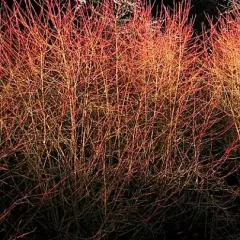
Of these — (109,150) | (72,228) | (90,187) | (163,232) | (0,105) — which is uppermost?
(0,105)

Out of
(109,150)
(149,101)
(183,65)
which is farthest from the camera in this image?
(183,65)

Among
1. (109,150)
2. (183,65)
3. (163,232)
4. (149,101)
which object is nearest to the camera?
(109,150)

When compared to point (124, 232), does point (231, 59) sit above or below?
above

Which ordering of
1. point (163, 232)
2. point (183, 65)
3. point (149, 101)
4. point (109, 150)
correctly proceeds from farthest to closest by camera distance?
1. point (183, 65)
2. point (149, 101)
3. point (163, 232)
4. point (109, 150)

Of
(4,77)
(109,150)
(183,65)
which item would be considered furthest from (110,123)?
(183,65)

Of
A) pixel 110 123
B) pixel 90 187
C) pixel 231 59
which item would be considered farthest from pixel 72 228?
pixel 231 59

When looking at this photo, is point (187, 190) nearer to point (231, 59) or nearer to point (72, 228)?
point (72, 228)

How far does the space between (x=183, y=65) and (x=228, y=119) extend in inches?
27.2

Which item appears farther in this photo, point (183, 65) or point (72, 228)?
point (183, 65)

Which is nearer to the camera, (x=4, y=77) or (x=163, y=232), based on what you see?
(x=163, y=232)

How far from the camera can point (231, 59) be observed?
16.3 feet

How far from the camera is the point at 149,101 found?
13.5ft

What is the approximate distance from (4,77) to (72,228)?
4.68 ft

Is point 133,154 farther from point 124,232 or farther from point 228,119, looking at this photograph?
point 228,119
